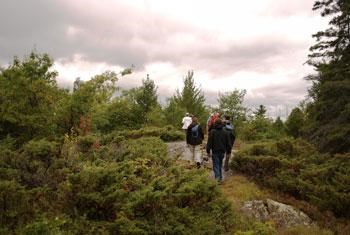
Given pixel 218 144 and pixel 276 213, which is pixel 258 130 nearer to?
pixel 218 144

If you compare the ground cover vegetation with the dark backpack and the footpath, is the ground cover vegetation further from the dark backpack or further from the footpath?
the dark backpack

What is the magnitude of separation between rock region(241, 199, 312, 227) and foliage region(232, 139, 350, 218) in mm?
538

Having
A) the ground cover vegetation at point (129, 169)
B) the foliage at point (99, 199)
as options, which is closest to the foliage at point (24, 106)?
the ground cover vegetation at point (129, 169)

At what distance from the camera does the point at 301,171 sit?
11320 mm

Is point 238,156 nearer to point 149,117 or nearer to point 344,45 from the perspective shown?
point 344,45

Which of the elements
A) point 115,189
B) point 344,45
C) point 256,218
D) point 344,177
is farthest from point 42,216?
point 344,45

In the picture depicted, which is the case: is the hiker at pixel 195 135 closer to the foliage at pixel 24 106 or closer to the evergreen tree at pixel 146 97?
the foliage at pixel 24 106

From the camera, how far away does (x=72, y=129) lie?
1761 cm

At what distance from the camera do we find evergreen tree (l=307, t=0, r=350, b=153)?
14.2 m

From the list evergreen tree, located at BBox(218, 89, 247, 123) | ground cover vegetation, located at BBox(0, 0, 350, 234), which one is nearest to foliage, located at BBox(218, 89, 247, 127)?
evergreen tree, located at BBox(218, 89, 247, 123)

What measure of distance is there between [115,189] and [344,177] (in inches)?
243

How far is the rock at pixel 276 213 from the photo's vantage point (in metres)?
9.83

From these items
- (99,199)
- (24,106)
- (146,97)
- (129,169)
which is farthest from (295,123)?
(99,199)

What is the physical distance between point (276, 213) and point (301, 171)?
1.82 m
